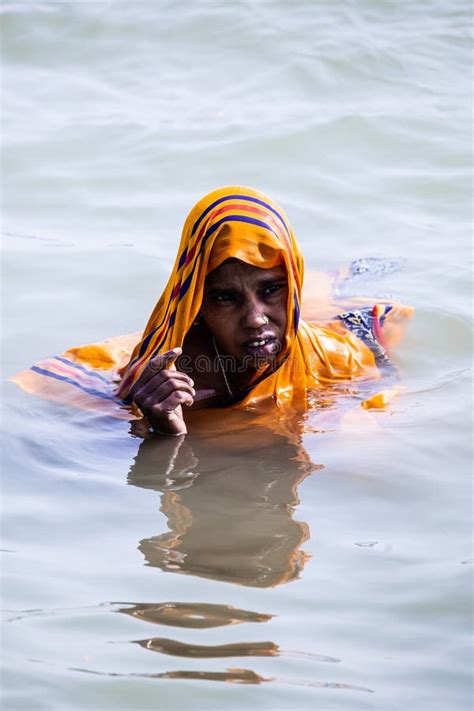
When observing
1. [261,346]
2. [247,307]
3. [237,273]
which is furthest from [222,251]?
[261,346]

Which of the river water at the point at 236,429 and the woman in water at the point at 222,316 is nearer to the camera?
the river water at the point at 236,429

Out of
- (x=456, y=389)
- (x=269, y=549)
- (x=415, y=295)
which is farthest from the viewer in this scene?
(x=415, y=295)

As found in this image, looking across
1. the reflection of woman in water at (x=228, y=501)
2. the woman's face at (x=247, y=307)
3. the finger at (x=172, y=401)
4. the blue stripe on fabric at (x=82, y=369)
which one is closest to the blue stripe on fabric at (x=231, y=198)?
the woman's face at (x=247, y=307)

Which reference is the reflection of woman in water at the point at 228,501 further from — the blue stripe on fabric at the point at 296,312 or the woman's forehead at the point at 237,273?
the woman's forehead at the point at 237,273

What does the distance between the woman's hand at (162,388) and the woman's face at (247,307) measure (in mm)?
270

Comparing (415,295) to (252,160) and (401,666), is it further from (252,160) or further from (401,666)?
(401,666)

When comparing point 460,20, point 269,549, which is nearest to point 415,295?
point 269,549

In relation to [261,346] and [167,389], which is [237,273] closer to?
[261,346]

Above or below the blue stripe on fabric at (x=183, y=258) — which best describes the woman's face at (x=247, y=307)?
below

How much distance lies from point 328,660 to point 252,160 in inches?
244

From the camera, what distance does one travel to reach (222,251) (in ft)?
14.0

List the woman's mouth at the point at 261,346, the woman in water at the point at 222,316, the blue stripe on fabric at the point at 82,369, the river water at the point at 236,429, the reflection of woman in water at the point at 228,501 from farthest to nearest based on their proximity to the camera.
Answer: the blue stripe on fabric at the point at 82,369
the woman's mouth at the point at 261,346
the woman in water at the point at 222,316
the reflection of woman in water at the point at 228,501
the river water at the point at 236,429

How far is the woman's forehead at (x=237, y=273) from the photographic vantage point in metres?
4.29

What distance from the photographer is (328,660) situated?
2979 millimetres
